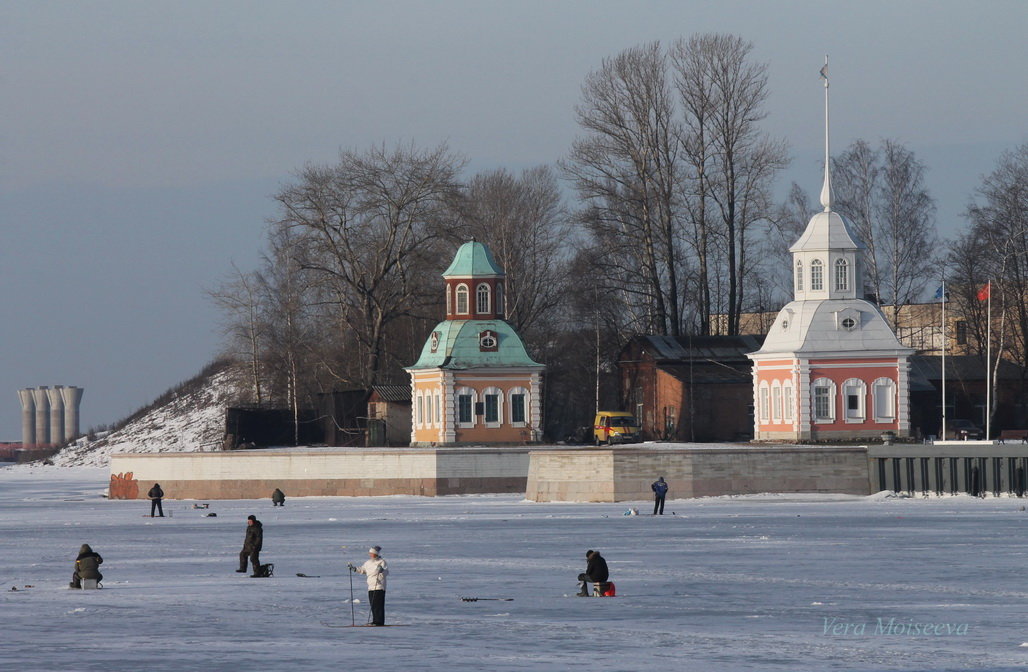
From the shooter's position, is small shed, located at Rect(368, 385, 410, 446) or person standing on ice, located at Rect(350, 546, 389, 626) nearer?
person standing on ice, located at Rect(350, 546, 389, 626)

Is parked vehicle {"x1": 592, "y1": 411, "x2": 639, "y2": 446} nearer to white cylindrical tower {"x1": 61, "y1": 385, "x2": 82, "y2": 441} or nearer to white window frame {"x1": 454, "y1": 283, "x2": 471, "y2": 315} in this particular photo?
white window frame {"x1": 454, "y1": 283, "x2": 471, "y2": 315}

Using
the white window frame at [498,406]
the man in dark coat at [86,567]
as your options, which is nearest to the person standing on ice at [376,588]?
the man in dark coat at [86,567]

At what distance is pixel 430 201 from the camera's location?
87.5 meters

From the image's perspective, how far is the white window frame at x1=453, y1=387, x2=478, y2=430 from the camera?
7656 centimetres

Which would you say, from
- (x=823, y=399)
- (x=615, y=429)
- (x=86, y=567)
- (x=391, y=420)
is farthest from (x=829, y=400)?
(x=86, y=567)

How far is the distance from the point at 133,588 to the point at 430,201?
56099 millimetres

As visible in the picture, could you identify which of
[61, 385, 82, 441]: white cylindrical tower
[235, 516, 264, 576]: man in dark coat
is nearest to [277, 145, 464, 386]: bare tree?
[235, 516, 264, 576]: man in dark coat

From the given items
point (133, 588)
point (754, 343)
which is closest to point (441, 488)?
point (754, 343)

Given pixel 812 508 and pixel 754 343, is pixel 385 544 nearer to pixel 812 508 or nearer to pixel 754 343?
pixel 812 508

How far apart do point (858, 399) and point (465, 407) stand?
16649 mm

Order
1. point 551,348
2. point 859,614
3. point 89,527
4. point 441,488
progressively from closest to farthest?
1. point 859,614
2. point 89,527
3. point 441,488
4. point 551,348

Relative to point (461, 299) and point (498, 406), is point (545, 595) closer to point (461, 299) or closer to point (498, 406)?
point (498, 406)

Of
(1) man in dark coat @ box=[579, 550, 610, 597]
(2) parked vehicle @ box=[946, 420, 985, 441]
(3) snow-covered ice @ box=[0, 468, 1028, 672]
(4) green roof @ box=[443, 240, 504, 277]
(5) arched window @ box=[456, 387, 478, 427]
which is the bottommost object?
(3) snow-covered ice @ box=[0, 468, 1028, 672]

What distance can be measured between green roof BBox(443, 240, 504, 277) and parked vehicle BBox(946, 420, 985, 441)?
21.6 m
